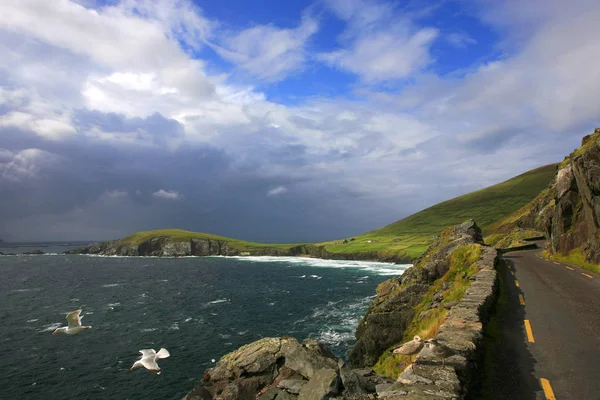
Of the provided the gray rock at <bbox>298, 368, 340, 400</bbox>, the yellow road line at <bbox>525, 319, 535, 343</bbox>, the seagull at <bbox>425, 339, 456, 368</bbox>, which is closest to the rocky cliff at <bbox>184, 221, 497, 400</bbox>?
the gray rock at <bbox>298, 368, 340, 400</bbox>

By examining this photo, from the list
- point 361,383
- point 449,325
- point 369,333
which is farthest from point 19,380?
point 449,325

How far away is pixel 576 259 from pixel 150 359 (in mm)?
50996

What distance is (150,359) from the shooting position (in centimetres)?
3859

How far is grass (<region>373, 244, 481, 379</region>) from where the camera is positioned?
20.0m

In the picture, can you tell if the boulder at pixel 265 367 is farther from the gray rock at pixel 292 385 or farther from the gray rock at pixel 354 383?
the gray rock at pixel 354 383

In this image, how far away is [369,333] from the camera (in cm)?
3036

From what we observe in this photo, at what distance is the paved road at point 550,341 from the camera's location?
973 centimetres

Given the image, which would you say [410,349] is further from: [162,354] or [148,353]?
[148,353]

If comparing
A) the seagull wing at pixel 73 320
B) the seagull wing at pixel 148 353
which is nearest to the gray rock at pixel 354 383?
the seagull wing at pixel 148 353

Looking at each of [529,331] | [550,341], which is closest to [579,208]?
[529,331]

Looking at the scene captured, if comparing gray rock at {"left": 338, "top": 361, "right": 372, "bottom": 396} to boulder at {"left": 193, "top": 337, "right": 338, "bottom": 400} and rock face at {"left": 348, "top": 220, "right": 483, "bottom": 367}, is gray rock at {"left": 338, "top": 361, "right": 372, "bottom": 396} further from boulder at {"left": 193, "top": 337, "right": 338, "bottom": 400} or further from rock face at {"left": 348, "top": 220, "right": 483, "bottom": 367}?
rock face at {"left": 348, "top": 220, "right": 483, "bottom": 367}

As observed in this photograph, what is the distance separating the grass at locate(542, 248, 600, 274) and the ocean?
2687 cm

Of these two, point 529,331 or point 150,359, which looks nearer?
point 529,331

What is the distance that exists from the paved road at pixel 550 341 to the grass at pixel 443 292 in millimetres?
2955
